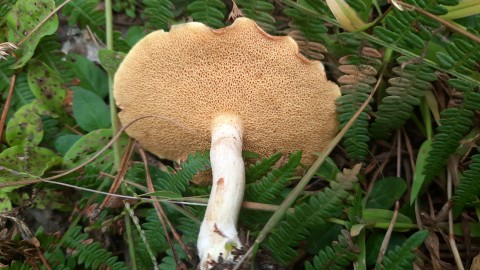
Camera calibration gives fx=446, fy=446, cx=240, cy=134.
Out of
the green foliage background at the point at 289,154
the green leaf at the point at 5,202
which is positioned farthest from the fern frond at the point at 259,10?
the green leaf at the point at 5,202

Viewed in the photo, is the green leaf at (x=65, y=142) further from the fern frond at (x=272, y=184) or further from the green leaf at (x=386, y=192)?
the green leaf at (x=386, y=192)

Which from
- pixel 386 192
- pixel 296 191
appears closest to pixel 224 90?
pixel 296 191

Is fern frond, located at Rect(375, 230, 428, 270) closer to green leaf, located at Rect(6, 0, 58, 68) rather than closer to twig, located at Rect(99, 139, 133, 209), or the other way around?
twig, located at Rect(99, 139, 133, 209)

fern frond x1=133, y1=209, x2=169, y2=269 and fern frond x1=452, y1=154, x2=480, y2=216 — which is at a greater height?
fern frond x1=452, y1=154, x2=480, y2=216

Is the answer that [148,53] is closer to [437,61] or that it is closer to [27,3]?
[27,3]

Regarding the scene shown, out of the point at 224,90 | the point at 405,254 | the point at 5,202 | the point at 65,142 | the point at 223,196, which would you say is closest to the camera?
the point at 405,254

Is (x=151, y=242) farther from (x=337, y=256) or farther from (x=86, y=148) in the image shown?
(x=337, y=256)

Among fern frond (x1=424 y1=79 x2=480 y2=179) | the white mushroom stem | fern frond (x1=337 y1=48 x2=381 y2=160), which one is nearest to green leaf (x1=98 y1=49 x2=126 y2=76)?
the white mushroom stem
